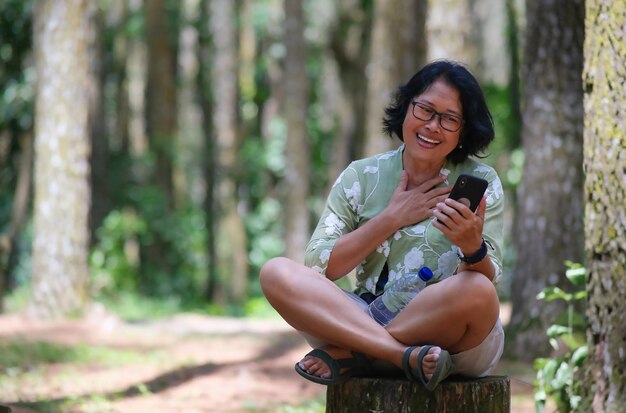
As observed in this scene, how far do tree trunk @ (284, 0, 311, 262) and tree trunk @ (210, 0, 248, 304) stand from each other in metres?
2.58

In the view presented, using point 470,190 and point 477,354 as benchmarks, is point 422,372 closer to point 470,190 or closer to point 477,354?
point 477,354

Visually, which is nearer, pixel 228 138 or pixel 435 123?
pixel 435 123

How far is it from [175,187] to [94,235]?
519 cm

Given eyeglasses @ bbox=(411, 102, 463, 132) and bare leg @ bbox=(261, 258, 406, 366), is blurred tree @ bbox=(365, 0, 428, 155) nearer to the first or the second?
eyeglasses @ bbox=(411, 102, 463, 132)

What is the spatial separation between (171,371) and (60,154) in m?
4.10

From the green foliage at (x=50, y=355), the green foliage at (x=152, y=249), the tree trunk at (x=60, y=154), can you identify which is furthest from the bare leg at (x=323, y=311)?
the green foliage at (x=152, y=249)

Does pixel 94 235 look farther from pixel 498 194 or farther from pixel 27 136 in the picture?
pixel 498 194

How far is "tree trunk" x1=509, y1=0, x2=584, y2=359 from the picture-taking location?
8727 mm

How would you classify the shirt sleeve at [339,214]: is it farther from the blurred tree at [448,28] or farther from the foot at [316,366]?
the blurred tree at [448,28]

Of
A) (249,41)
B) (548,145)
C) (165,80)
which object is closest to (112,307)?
(165,80)

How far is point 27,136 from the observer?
18.2 m

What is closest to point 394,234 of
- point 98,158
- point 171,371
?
point 171,371

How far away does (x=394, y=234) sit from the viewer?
14.1ft

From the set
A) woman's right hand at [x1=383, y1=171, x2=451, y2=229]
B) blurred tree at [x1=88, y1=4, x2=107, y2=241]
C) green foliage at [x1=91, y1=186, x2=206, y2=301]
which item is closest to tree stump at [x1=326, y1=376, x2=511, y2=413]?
woman's right hand at [x1=383, y1=171, x2=451, y2=229]
